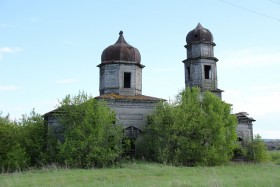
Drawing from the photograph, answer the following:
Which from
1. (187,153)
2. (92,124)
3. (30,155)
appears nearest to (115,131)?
(92,124)

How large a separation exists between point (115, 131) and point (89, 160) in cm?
268

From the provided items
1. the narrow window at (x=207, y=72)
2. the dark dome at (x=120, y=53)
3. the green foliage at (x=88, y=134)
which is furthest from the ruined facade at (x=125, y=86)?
the narrow window at (x=207, y=72)

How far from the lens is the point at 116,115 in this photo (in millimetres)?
28266

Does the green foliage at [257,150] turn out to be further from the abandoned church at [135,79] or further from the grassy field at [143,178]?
the grassy field at [143,178]

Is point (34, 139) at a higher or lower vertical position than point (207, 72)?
lower

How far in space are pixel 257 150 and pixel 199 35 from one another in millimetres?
10887

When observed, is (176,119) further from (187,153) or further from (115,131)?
(115,131)

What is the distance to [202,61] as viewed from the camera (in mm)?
33438

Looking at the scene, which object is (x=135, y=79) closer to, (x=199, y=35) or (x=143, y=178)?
(x=199, y=35)

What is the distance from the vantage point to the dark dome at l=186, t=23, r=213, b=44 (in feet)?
111

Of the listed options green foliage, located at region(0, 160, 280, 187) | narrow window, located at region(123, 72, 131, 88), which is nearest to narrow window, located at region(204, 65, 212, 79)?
narrow window, located at region(123, 72, 131, 88)

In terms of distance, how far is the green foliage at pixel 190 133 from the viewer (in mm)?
26672

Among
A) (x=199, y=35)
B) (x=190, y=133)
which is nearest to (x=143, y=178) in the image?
(x=190, y=133)

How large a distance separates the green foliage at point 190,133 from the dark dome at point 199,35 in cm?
649
